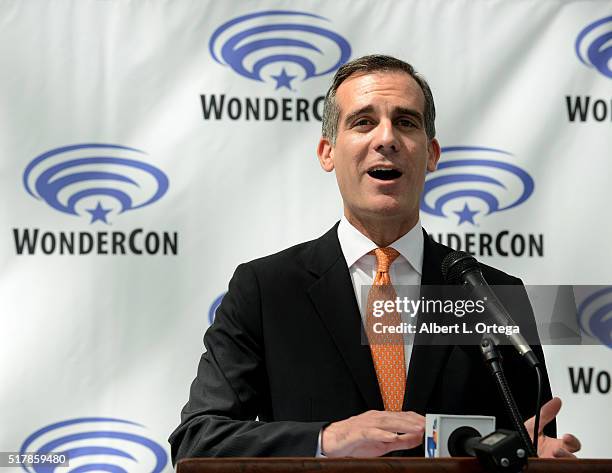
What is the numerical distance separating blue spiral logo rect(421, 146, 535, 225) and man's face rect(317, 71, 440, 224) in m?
0.84

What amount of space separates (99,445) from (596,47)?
2134mm

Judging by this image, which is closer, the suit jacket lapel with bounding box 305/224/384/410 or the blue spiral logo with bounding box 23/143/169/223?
the suit jacket lapel with bounding box 305/224/384/410

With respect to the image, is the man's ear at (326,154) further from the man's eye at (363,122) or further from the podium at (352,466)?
the podium at (352,466)

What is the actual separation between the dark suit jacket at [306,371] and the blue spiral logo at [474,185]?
0.99 meters

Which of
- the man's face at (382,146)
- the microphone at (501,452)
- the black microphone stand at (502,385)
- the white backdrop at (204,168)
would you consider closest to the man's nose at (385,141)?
the man's face at (382,146)

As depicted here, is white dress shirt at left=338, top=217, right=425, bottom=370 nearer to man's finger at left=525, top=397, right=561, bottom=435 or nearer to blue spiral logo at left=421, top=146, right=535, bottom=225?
man's finger at left=525, top=397, right=561, bottom=435

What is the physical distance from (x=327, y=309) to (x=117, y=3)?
1535 millimetres

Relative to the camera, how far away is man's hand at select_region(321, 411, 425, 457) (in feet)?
4.75

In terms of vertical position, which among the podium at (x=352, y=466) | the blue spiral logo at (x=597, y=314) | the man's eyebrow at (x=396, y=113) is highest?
the man's eyebrow at (x=396, y=113)

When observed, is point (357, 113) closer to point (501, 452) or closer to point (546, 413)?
point (546, 413)

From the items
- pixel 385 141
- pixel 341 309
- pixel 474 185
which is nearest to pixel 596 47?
pixel 474 185

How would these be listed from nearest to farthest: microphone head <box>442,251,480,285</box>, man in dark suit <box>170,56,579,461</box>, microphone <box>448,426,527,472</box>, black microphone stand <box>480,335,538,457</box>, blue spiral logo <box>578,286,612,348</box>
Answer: microphone <box>448,426,527,472</box>
black microphone stand <box>480,335,538,457</box>
microphone head <box>442,251,480,285</box>
man in dark suit <box>170,56,579,461</box>
blue spiral logo <box>578,286,612,348</box>

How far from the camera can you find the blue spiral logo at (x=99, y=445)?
277 cm

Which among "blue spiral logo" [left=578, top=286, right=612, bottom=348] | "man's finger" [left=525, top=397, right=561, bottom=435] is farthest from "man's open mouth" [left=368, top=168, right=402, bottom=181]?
"blue spiral logo" [left=578, top=286, right=612, bottom=348]
